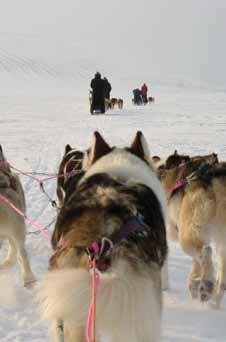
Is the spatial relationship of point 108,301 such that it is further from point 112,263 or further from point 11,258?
point 11,258

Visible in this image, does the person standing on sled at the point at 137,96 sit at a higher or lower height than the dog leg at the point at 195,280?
higher

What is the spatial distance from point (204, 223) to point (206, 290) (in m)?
0.48

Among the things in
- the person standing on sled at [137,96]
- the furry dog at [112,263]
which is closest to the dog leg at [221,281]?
the furry dog at [112,263]

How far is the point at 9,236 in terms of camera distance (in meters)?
3.64

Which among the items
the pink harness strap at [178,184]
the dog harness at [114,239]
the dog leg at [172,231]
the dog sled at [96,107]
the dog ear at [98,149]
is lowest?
the dog leg at [172,231]

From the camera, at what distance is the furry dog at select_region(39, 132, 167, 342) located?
1770mm

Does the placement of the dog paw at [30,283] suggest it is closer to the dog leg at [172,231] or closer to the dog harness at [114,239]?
the dog leg at [172,231]

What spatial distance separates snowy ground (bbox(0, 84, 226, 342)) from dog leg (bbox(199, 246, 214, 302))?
10 centimetres

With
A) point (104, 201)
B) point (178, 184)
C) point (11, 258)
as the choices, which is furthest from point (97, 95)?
point (104, 201)

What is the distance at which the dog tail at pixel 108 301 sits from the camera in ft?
5.77

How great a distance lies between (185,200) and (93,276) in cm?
176

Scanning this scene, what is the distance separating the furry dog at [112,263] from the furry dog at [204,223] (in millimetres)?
894

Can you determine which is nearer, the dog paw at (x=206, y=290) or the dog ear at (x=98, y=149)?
the dog ear at (x=98, y=149)

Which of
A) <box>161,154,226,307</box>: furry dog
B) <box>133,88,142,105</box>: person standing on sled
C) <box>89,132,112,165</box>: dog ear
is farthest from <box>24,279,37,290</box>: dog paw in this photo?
<box>133,88,142,105</box>: person standing on sled
